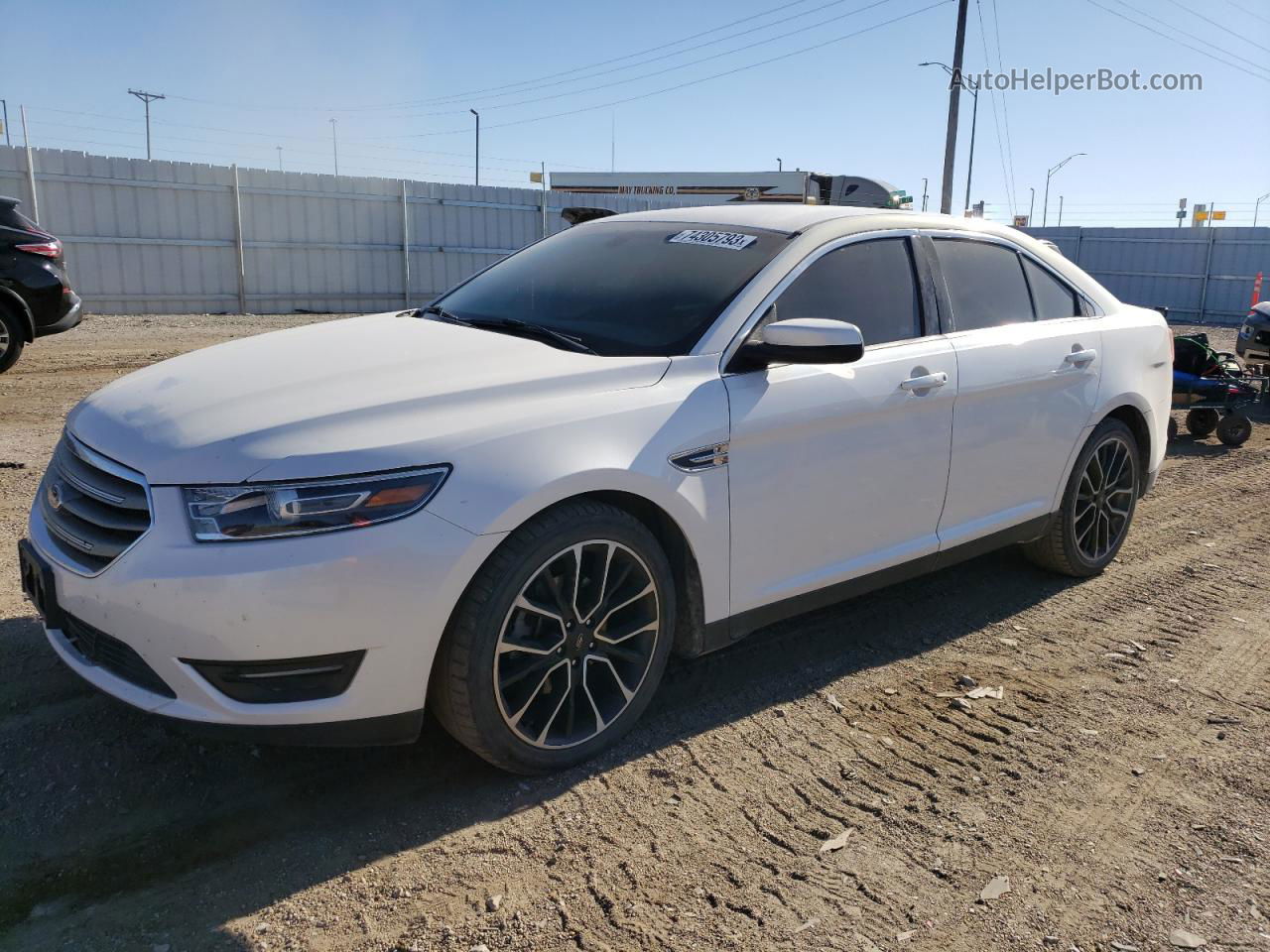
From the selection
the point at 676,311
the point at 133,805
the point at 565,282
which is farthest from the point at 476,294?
the point at 133,805

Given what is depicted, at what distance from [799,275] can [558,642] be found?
1.62 metres

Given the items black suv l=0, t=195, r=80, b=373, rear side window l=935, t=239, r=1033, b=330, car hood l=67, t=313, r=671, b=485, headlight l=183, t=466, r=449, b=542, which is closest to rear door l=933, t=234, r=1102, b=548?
rear side window l=935, t=239, r=1033, b=330

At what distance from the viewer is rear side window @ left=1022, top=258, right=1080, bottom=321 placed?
15.7 feet

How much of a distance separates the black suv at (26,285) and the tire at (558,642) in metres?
8.56

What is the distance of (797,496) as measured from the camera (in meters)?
3.55

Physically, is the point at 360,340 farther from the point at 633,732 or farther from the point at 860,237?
the point at 860,237

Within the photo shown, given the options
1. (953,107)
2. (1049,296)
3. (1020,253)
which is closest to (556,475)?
(1020,253)

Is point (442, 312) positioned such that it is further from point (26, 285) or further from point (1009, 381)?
point (26, 285)

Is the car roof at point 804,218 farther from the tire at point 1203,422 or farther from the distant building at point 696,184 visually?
the distant building at point 696,184

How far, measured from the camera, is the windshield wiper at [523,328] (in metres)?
3.49

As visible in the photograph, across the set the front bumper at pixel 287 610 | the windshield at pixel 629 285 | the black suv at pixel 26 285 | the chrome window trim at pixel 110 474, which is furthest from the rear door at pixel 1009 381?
the black suv at pixel 26 285

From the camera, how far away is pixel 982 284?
450cm

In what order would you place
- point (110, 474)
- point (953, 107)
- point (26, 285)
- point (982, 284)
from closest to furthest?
point (110, 474), point (982, 284), point (26, 285), point (953, 107)

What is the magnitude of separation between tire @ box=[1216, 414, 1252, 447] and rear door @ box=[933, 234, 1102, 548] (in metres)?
4.99
